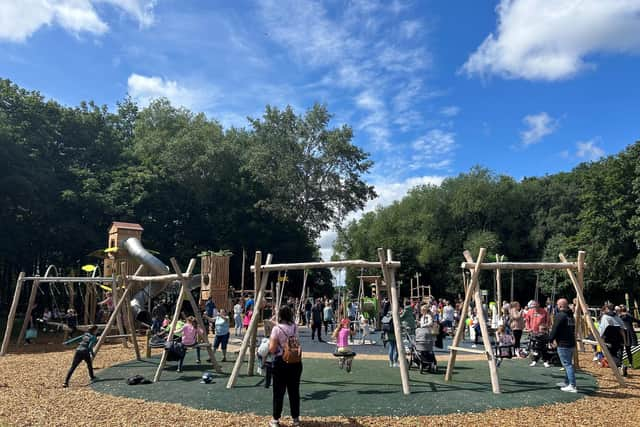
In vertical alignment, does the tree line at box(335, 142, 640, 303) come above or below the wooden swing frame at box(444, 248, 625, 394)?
above

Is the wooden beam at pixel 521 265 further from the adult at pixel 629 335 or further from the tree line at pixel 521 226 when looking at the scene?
the tree line at pixel 521 226

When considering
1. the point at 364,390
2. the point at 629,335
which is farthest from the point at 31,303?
the point at 629,335

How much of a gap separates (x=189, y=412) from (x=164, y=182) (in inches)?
1141

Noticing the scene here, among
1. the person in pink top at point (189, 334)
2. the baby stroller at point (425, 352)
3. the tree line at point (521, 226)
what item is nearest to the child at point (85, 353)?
the person in pink top at point (189, 334)

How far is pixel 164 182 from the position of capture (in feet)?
115

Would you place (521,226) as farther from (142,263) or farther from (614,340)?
(614,340)

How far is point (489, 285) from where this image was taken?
138ft

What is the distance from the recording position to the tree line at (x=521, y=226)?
3381cm

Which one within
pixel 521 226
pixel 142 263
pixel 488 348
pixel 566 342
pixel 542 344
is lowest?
pixel 542 344

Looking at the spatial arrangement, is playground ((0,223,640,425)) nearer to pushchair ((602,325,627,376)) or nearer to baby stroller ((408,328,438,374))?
baby stroller ((408,328,438,374))

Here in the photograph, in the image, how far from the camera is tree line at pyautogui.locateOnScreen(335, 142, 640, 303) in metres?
33.8

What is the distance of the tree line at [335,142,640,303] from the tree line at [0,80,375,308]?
8.34 metres

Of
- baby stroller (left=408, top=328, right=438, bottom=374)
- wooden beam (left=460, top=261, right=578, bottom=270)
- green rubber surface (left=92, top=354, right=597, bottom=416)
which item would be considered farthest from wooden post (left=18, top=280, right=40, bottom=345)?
wooden beam (left=460, top=261, right=578, bottom=270)

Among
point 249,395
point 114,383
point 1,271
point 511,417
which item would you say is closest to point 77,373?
point 114,383
